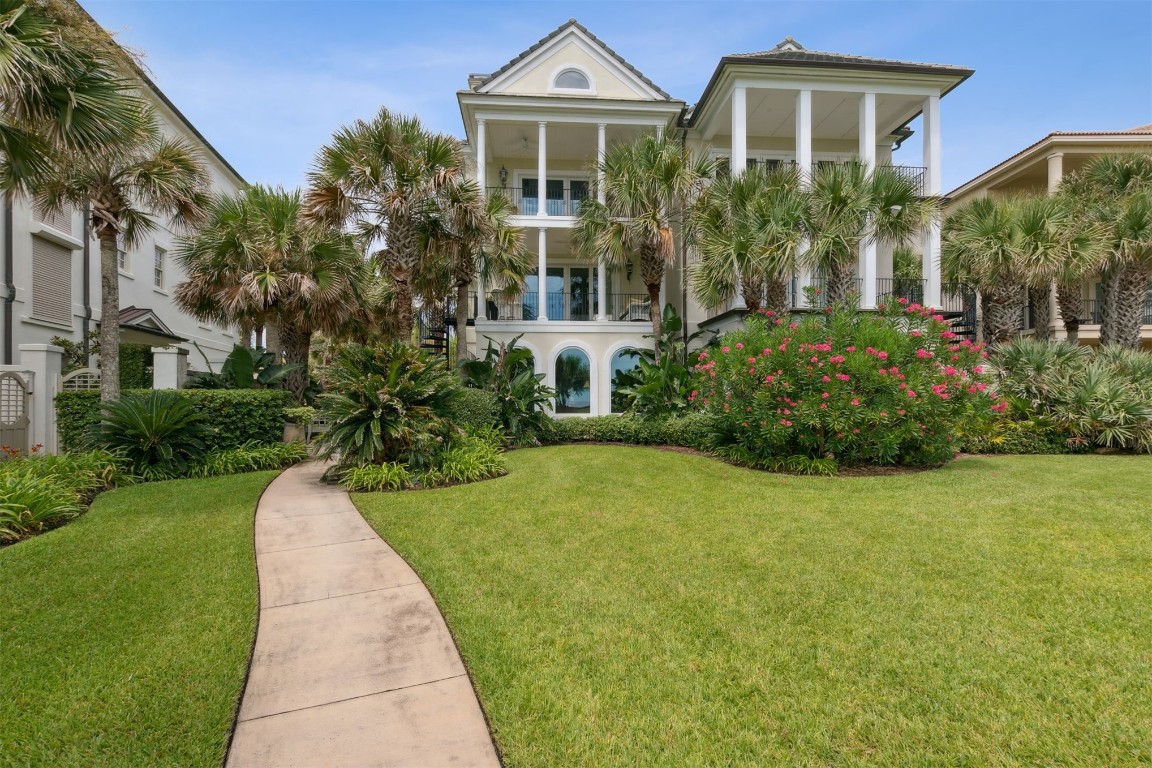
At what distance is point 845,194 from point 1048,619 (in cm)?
1052

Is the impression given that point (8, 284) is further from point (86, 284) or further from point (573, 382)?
point (573, 382)

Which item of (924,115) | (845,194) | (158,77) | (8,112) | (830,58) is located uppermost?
(830,58)

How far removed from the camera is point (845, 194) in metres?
11.9

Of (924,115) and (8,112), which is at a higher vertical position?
(924,115)

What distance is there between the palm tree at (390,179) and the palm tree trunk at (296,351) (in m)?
3.92

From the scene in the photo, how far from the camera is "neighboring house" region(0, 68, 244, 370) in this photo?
484 inches

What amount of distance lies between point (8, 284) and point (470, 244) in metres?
10.4

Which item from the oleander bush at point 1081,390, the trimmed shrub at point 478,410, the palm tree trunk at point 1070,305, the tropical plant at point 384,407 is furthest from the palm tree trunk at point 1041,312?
the tropical plant at point 384,407

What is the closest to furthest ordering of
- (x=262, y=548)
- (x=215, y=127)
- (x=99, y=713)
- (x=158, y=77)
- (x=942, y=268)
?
1. (x=99, y=713)
2. (x=262, y=548)
3. (x=158, y=77)
4. (x=942, y=268)
5. (x=215, y=127)

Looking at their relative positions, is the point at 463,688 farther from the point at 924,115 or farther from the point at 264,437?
the point at 924,115

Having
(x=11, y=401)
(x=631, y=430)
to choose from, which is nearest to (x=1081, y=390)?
(x=631, y=430)

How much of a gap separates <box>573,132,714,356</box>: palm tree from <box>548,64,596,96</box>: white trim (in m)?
4.02

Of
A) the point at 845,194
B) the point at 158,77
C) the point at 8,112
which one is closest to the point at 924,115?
the point at 845,194

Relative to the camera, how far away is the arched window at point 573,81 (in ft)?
55.8
